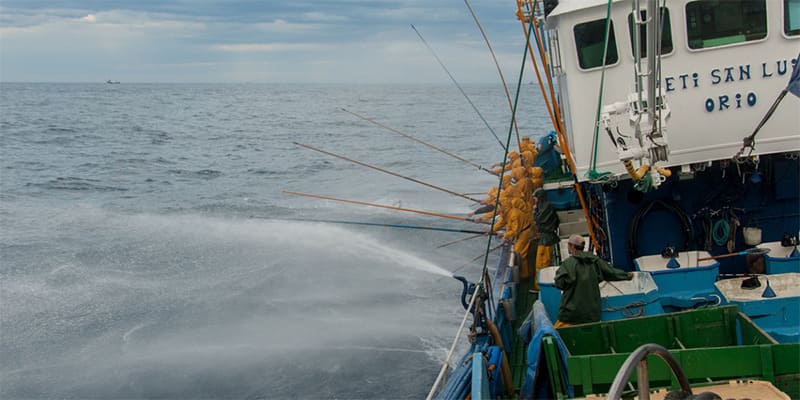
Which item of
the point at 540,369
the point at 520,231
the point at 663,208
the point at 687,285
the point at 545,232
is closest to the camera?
the point at 540,369

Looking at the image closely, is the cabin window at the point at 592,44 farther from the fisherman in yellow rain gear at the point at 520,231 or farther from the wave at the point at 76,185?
the wave at the point at 76,185

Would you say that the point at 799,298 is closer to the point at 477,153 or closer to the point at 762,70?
the point at 762,70

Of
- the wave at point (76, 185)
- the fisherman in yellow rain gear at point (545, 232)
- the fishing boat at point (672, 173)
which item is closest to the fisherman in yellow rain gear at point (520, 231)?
the fisherman in yellow rain gear at point (545, 232)

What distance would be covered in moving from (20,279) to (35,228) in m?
5.40

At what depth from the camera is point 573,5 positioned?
326 inches

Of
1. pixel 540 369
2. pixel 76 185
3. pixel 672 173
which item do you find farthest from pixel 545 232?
pixel 76 185

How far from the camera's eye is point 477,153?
40.2 metres

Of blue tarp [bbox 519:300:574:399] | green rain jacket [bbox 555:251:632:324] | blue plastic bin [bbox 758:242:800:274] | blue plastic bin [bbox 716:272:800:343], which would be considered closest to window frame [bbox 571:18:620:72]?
blue plastic bin [bbox 758:242:800:274]

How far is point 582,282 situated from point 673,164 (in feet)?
8.26

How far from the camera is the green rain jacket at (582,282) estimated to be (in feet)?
21.4

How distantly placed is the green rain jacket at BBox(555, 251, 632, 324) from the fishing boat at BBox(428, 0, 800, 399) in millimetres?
251

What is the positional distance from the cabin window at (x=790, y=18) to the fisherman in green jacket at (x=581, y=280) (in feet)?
11.8

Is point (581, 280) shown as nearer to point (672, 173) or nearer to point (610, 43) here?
point (672, 173)

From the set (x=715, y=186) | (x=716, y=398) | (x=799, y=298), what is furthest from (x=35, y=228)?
(x=716, y=398)
